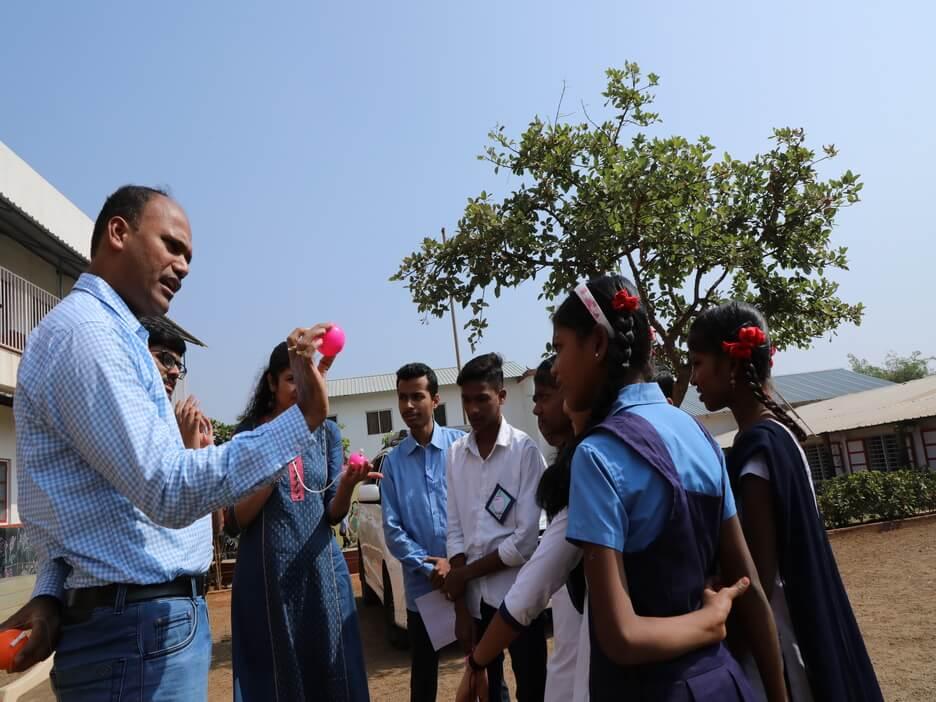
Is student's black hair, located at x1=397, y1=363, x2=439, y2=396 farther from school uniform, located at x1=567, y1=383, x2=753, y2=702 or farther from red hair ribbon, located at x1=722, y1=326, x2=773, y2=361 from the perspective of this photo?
school uniform, located at x1=567, y1=383, x2=753, y2=702

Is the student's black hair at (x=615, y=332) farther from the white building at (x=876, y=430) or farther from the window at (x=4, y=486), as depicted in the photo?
the white building at (x=876, y=430)

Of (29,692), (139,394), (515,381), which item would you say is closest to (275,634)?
(139,394)

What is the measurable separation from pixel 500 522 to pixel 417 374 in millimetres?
1120

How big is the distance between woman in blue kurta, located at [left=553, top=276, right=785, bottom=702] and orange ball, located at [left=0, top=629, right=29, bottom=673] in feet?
4.11

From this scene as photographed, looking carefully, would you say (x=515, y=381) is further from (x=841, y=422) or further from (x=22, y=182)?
(x=22, y=182)

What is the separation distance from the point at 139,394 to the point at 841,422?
65.9 feet

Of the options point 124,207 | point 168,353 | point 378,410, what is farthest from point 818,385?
point 124,207

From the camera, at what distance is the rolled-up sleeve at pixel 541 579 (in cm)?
196

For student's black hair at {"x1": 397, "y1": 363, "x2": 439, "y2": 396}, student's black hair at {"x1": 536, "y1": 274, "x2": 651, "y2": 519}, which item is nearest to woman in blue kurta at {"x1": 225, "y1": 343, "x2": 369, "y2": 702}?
student's black hair at {"x1": 397, "y1": 363, "x2": 439, "y2": 396}

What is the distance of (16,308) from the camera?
39.7 ft

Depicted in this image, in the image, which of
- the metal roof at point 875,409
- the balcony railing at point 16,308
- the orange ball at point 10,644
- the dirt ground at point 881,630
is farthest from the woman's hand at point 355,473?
the metal roof at point 875,409

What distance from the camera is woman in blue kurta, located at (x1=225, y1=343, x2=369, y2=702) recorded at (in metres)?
3.01

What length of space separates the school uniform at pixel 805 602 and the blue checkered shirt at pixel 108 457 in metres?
1.42

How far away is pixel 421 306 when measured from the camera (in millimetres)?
8414
